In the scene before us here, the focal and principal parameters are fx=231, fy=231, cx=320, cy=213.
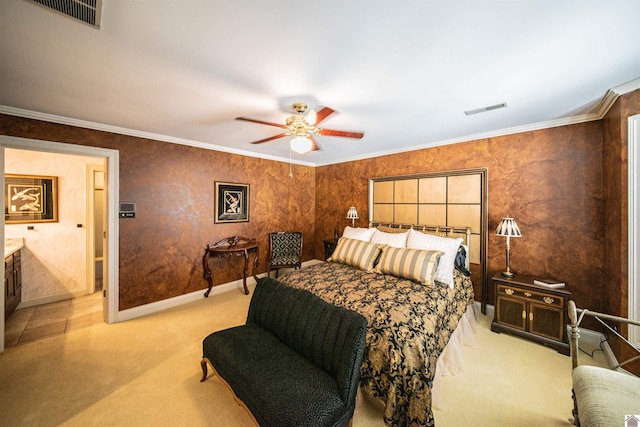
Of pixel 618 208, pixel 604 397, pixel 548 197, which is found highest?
pixel 548 197

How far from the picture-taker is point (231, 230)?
413cm

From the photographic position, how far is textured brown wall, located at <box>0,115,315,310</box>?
302 cm

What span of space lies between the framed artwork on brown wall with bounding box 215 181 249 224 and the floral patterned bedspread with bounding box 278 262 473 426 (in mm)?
2172

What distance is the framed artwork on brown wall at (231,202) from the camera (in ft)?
13.0

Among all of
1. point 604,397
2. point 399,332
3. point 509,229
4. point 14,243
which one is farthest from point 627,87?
point 14,243

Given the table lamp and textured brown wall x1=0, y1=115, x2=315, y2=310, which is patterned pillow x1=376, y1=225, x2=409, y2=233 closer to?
the table lamp

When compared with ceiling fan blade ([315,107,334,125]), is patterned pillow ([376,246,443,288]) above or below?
below

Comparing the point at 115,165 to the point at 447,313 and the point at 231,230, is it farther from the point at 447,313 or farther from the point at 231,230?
the point at 447,313

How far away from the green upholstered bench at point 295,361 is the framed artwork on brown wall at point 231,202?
2444mm

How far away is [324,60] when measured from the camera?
62.1 inches

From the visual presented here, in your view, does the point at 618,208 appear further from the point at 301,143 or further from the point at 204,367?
the point at 204,367

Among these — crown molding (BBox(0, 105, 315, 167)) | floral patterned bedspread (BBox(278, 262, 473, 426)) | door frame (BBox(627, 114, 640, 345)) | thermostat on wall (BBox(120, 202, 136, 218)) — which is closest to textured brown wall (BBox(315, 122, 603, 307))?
door frame (BBox(627, 114, 640, 345))

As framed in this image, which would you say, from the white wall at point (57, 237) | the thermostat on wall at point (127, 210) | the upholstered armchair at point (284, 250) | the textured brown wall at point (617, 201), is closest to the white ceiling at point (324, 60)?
the textured brown wall at point (617, 201)

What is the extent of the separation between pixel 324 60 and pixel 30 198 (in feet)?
15.9
